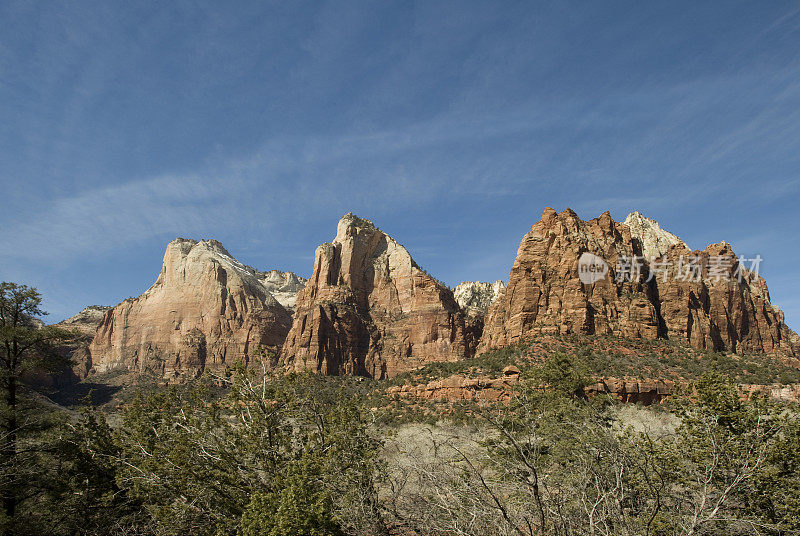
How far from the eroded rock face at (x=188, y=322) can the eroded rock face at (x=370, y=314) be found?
2013 cm

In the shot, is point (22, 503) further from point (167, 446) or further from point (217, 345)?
point (217, 345)

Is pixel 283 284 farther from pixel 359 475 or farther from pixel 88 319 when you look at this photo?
pixel 359 475

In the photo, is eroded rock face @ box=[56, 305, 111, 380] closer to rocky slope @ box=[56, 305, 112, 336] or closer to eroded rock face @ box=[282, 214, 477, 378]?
rocky slope @ box=[56, 305, 112, 336]

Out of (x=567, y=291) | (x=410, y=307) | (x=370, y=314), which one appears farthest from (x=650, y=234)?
(x=370, y=314)

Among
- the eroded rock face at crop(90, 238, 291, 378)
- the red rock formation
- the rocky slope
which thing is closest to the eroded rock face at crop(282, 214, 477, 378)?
the eroded rock face at crop(90, 238, 291, 378)

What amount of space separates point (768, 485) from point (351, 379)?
270ft

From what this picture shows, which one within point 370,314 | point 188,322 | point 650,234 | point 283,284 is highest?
point 283,284

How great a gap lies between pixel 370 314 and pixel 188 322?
4701 centimetres

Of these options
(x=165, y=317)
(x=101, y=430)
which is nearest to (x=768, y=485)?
(x=101, y=430)

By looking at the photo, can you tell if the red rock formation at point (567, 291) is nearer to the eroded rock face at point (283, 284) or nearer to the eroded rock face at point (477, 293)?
the eroded rock face at point (477, 293)

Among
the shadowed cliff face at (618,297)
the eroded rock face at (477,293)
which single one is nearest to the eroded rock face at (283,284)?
the eroded rock face at (477,293)

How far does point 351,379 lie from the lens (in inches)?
3538

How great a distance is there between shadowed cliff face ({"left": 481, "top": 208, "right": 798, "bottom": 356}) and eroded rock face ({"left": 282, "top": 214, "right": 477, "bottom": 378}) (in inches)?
1027

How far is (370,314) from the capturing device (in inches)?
4289
